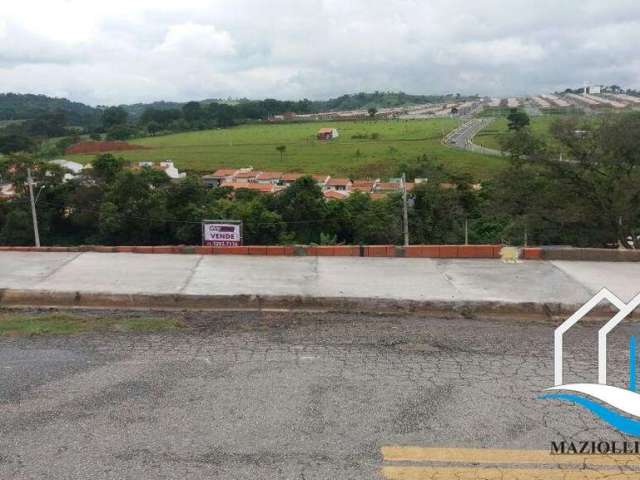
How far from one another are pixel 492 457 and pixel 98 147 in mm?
88182

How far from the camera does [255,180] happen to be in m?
52.7

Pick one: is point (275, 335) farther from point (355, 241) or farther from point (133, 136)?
point (133, 136)

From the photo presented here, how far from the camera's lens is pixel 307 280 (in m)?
6.52

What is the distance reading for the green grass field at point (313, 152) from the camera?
6316 cm

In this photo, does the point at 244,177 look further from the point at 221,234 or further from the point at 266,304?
the point at 266,304

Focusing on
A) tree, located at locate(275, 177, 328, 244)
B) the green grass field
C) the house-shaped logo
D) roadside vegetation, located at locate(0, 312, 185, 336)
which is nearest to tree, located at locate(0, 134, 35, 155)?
the green grass field

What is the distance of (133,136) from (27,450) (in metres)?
Result: 112

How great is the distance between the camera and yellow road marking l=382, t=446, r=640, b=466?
3.11 m

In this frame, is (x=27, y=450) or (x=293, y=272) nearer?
(x=27, y=450)

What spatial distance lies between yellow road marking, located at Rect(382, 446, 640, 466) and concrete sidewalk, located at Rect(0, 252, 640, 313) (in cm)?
255

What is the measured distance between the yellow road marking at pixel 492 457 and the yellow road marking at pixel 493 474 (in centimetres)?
7

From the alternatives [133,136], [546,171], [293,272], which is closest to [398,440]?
[293,272]

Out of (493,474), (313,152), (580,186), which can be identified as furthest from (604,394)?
(313,152)

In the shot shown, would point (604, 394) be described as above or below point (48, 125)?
below
